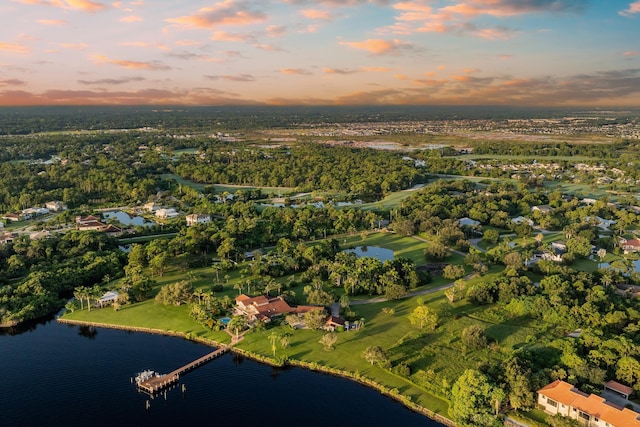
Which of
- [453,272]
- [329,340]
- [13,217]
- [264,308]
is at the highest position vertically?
[13,217]

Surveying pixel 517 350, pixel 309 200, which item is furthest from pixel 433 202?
pixel 517 350

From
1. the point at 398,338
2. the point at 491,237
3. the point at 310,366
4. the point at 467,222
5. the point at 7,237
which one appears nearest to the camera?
the point at 310,366

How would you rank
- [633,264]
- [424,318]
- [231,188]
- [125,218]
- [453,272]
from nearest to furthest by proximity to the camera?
[424,318] < [453,272] < [633,264] < [125,218] < [231,188]

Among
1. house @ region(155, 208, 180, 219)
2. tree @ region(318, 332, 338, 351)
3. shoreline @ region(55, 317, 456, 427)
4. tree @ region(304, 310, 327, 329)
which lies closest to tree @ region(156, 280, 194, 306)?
shoreline @ region(55, 317, 456, 427)

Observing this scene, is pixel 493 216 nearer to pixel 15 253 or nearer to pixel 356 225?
pixel 356 225

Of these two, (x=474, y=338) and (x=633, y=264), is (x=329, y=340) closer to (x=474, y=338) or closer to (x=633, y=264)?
(x=474, y=338)

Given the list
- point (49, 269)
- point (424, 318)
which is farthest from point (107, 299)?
point (424, 318)

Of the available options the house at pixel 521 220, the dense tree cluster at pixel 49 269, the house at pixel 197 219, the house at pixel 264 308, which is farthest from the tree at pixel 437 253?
the dense tree cluster at pixel 49 269
